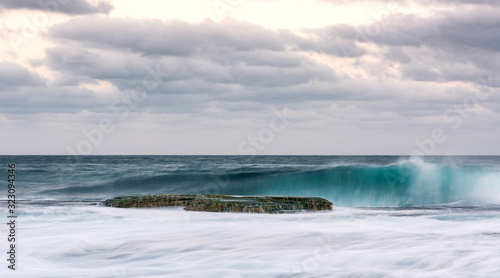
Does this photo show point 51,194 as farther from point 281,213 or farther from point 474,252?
point 474,252

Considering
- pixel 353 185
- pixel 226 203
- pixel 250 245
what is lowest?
pixel 250 245

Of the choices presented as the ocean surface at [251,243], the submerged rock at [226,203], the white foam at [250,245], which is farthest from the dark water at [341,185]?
the white foam at [250,245]

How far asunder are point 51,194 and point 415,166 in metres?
19.0

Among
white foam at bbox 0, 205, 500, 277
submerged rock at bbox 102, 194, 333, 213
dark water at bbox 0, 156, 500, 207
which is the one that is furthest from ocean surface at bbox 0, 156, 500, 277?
dark water at bbox 0, 156, 500, 207

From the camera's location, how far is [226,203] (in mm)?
12297

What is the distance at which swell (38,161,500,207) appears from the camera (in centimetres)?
2150

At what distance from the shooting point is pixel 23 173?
35.7m

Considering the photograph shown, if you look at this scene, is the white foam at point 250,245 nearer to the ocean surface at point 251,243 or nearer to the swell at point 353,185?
A: the ocean surface at point 251,243

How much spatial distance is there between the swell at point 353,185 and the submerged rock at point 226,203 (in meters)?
8.43

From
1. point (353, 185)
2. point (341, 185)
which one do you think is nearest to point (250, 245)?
point (353, 185)

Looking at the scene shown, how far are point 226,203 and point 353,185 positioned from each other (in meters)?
13.7

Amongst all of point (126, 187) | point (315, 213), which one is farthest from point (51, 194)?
point (315, 213)

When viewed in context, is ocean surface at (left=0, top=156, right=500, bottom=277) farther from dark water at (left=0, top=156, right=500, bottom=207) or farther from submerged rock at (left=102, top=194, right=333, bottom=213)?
dark water at (left=0, top=156, right=500, bottom=207)

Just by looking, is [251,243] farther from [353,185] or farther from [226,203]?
[353,185]
